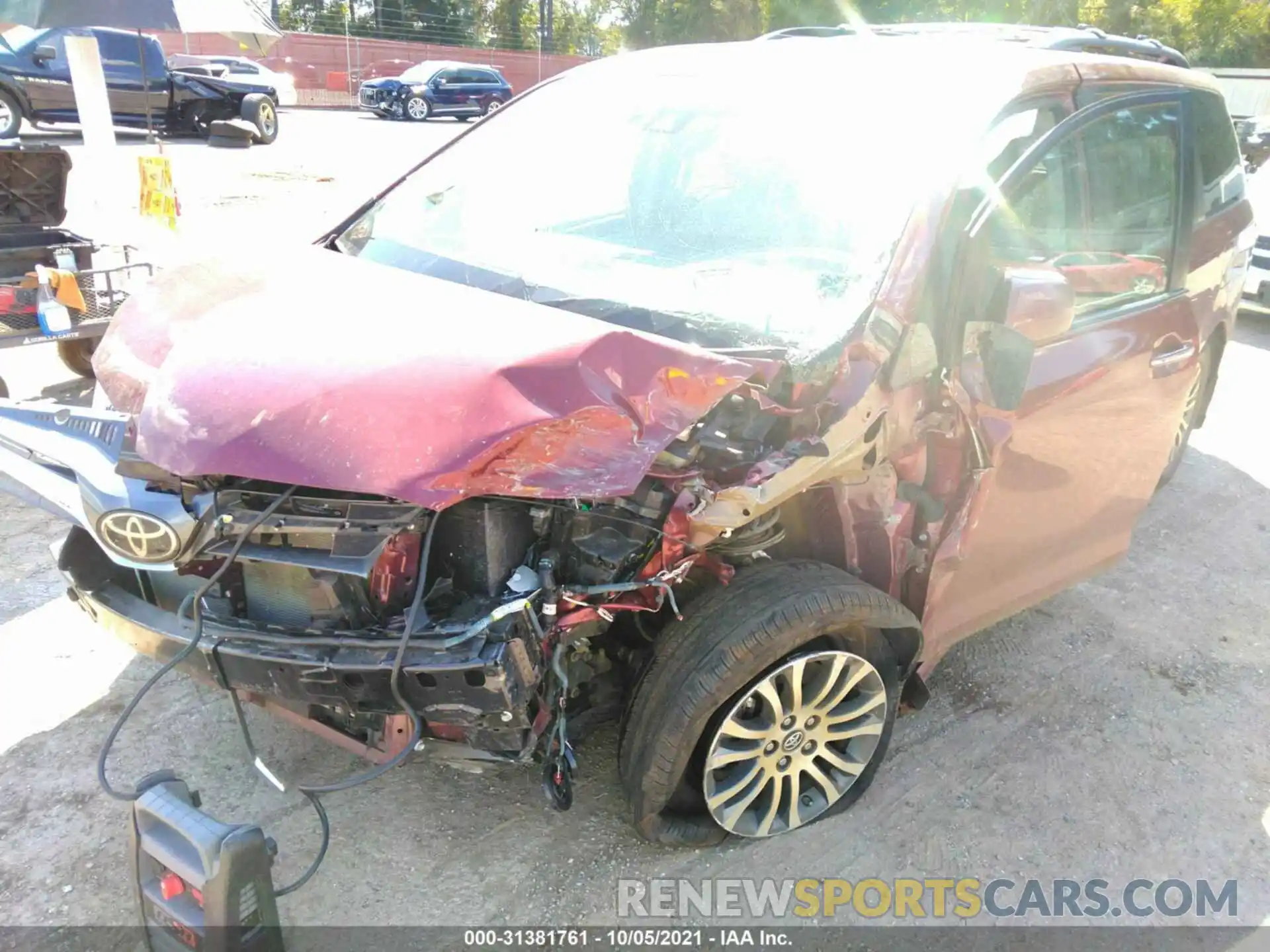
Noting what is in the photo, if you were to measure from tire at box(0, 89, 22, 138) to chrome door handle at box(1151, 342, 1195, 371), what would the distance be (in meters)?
15.3

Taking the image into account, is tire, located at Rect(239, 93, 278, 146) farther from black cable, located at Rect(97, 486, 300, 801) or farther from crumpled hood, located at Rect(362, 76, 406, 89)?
black cable, located at Rect(97, 486, 300, 801)

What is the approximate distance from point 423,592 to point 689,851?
1089mm

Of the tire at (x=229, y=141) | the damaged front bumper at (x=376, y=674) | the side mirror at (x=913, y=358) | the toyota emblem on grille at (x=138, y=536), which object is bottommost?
the tire at (x=229, y=141)

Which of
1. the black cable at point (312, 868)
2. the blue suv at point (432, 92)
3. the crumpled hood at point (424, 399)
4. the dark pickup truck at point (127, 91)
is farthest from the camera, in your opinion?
the blue suv at point (432, 92)

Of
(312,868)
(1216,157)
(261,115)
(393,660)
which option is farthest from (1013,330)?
(261,115)

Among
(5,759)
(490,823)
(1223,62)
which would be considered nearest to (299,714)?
(490,823)

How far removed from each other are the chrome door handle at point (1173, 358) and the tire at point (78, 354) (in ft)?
18.1

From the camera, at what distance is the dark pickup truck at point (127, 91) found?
13.4m

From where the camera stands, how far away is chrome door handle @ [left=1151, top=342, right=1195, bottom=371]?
3002 millimetres

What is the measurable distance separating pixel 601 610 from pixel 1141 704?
2.20 m

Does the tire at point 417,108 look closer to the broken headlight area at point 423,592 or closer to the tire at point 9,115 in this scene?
the tire at point 9,115

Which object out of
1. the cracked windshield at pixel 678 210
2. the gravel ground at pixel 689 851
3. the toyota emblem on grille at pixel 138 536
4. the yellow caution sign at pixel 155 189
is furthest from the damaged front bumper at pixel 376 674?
the yellow caution sign at pixel 155 189

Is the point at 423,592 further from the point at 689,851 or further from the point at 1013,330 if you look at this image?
the point at 1013,330

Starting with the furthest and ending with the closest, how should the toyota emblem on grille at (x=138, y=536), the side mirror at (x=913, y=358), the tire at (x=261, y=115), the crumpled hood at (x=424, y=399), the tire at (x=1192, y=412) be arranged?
the tire at (x=261, y=115)
the tire at (x=1192, y=412)
the side mirror at (x=913, y=358)
the toyota emblem on grille at (x=138, y=536)
the crumpled hood at (x=424, y=399)
